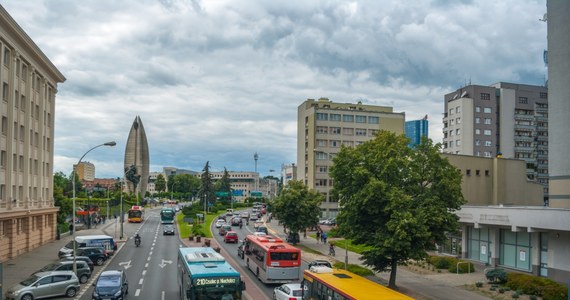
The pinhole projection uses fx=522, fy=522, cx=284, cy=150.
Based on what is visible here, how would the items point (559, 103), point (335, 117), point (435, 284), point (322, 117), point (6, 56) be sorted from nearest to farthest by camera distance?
point (435, 284)
point (559, 103)
point (6, 56)
point (322, 117)
point (335, 117)

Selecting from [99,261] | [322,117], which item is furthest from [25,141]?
[322,117]

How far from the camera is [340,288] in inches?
858

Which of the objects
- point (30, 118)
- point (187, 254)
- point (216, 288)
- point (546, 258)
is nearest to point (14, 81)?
point (30, 118)

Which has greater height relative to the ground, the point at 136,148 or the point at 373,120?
the point at 373,120

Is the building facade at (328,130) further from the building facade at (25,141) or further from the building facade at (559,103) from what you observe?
the building facade at (559,103)

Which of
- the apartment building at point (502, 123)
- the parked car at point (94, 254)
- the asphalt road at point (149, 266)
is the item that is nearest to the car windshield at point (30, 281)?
the asphalt road at point (149, 266)

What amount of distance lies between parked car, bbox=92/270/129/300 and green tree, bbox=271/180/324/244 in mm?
34431

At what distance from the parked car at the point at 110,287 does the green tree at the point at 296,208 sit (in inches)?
1356

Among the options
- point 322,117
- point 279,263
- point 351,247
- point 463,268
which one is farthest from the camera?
point 322,117

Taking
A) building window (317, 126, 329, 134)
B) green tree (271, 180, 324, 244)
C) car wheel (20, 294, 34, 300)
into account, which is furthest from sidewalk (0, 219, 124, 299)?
building window (317, 126, 329, 134)

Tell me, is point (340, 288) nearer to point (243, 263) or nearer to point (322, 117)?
point (243, 263)

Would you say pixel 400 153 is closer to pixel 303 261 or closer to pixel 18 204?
pixel 303 261

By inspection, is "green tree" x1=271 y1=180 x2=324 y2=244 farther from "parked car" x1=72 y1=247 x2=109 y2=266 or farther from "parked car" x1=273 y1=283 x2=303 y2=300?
"parked car" x1=273 y1=283 x2=303 y2=300

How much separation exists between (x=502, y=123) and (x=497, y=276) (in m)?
75.5
